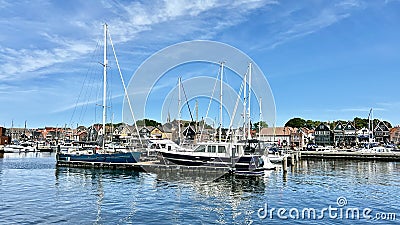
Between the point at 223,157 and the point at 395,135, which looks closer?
the point at 223,157

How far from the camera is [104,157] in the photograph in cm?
4838

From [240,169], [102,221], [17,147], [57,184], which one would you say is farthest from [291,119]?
[102,221]

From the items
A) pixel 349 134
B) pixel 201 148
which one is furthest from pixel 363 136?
pixel 201 148

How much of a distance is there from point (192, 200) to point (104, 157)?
87.3 ft

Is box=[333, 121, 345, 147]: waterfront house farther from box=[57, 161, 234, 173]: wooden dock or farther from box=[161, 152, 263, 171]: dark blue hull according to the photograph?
box=[57, 161, 234, 173]: wooden dock

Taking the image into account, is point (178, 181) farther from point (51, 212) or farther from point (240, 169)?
point (51, 212)

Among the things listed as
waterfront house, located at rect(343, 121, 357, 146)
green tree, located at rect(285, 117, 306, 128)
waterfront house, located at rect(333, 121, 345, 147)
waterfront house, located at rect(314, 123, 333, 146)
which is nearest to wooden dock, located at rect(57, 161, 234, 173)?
waterfront house, located at rect(314, 123, 333, 146)

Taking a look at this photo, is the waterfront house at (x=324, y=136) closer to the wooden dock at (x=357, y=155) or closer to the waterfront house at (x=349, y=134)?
A: the waterfront house at (x=349, y=134)

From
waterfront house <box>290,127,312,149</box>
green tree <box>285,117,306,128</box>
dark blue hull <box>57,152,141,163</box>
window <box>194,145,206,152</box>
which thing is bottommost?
dark blue hull <box>57,152,141,163</box>

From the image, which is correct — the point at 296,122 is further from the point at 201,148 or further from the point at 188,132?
the point at 201,148

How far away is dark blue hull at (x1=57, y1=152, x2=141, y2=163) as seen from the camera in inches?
1850

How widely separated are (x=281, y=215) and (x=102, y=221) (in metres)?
9.98

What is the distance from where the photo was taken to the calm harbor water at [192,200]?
19656 mm

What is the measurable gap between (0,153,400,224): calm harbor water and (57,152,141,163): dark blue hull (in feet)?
27.5
